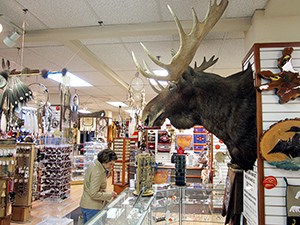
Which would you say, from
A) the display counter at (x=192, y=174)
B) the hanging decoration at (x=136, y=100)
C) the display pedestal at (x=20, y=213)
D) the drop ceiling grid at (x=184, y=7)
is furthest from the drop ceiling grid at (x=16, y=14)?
the display counter at (x=192, y=174)

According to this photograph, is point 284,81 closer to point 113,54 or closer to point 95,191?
point 95,191

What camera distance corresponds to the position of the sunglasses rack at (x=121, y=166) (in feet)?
27.1

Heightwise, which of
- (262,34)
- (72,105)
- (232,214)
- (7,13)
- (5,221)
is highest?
(7,13)

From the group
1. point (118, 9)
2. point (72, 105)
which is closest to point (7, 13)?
point (118, 9)

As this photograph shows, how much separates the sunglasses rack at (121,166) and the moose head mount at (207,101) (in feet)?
22.1

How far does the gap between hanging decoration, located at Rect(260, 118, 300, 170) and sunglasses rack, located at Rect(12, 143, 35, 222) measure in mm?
5551

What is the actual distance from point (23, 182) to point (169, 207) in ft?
14.1

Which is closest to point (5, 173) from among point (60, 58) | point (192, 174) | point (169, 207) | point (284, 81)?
point (60, 58)

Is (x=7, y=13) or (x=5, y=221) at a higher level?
(x=7, y=13)

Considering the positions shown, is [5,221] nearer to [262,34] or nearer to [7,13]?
[7,13]

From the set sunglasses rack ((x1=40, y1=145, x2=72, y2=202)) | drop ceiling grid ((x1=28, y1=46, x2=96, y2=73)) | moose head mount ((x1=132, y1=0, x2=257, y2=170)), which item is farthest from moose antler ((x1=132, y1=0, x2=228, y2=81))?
sunglasses rack ((x1=40, y1=145, x2=72, y2=202))

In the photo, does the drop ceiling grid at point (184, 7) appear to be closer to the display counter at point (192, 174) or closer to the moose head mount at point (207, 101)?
the moose head mount at point (207, 101)

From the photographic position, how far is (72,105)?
17.3ft

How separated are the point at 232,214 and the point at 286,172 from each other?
2.07ft
